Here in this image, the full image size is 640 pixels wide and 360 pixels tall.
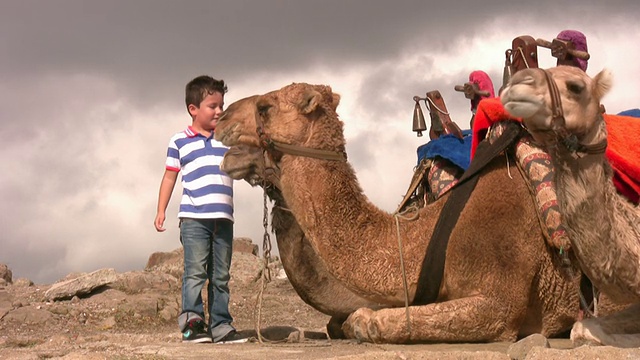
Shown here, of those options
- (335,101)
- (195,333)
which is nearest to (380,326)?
(335,101)

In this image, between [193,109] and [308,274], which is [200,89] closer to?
[193,109]

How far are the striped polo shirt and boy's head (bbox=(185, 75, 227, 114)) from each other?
Result: 0.28 m

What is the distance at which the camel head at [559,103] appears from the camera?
4.11 metres

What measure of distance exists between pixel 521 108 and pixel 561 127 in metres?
0.25

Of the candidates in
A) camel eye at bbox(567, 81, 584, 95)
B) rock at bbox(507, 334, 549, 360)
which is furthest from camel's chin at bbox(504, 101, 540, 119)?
rock at bbox(507, 334, 549, 360)

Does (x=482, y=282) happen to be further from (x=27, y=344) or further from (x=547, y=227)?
(x=27, y=344)

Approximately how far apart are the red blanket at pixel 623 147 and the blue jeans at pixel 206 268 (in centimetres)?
261

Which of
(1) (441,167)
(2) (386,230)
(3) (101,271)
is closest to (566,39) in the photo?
(1) (441,167)

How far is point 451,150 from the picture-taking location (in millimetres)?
7496

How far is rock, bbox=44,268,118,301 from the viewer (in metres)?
A: 13.3

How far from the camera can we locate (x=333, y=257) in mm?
6059

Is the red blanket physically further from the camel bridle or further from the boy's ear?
the boy's ear

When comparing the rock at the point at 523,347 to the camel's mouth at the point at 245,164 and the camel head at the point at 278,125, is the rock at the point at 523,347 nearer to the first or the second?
the camel head at the point at 278,125

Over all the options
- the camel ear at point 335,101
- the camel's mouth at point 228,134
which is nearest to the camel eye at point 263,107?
the camel's mouth at point 228,134
